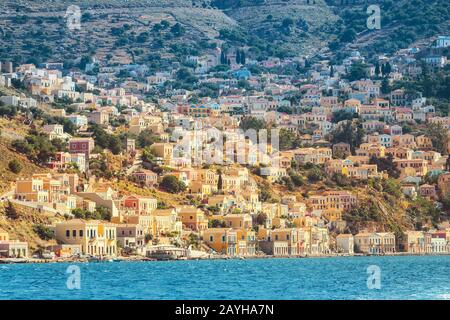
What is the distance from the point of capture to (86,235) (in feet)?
258

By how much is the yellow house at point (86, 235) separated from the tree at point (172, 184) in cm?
1659

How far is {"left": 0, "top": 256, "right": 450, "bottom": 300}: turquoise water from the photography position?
156 feet

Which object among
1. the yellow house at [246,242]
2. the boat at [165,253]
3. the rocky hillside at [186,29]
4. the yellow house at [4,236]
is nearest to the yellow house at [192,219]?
the yellow house at [246,242]

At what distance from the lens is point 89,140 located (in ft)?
331

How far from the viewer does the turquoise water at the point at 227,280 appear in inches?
1870

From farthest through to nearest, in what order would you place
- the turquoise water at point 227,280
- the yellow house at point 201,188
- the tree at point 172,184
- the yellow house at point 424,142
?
the yellow house at point 424,142 < the yellow house at point 201,188 < the tree at point 172,184 < the turquoise water at point 227,280

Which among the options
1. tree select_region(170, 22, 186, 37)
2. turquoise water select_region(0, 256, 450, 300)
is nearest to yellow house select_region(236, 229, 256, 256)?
turquoise water select_region(0, 256, 450, 300)

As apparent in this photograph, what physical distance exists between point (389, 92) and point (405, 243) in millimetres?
49096

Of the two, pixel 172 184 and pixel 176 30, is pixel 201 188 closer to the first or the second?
pixel 172 184

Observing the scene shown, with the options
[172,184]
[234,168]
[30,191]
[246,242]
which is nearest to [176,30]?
[234,168]

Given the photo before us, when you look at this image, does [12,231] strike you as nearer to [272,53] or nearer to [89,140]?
[89,140]

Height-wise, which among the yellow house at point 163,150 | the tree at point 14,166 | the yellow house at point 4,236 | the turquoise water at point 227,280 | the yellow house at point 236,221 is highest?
the yellow house at point 163,150

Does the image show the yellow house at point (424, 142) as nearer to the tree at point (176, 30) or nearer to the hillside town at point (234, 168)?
the hillside town at point (234, 168)
